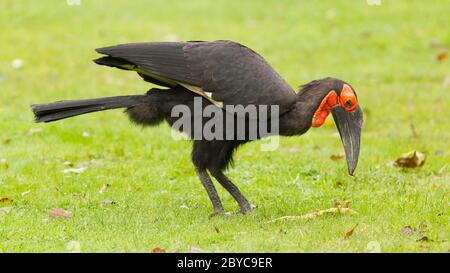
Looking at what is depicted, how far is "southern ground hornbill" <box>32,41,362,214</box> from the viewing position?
20.6 ft

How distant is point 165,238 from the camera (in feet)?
19.0

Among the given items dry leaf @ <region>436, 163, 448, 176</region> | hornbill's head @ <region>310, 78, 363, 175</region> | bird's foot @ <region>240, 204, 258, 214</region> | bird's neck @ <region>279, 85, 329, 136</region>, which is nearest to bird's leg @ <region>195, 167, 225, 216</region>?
bird's foot @ <region>240, 204, 258, 214</region>

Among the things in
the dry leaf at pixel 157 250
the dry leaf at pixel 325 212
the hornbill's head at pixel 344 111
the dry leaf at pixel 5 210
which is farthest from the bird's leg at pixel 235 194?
the dry leaf at pixel 5 210

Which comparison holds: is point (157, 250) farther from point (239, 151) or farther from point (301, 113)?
point (239, 151)

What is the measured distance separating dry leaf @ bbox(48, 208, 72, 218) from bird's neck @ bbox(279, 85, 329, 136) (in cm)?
188

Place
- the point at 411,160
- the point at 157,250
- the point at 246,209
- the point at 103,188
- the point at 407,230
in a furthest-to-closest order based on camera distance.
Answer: the point at 411,160 → the point at 103,188 → the point at 246,209 → the point at 407,230 → the point at 157,250

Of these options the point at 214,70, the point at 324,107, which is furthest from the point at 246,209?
the point at 214,70

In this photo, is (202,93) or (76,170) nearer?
(202,93)

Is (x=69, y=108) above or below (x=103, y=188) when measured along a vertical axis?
above

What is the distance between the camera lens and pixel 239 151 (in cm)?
895

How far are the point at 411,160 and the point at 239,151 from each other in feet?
6.33

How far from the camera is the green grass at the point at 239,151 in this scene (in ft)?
19.5

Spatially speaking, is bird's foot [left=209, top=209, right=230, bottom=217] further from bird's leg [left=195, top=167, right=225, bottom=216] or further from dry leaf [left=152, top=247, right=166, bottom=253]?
dry leaf [left=152, top=247, right=166, bottom=253]
